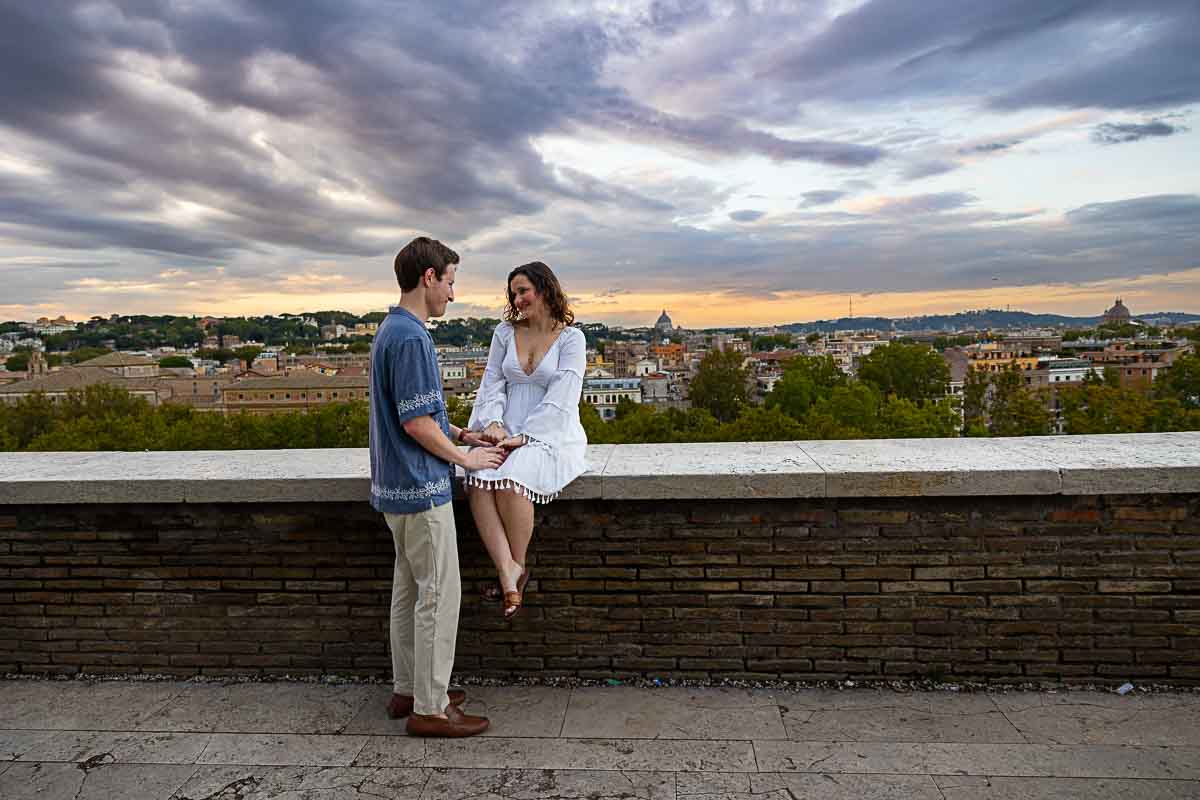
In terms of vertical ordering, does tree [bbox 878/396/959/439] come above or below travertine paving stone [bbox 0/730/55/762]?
below

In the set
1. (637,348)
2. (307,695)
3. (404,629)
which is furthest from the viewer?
(637,348)

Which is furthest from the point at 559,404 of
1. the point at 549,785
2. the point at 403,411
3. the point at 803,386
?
the point at 803,386

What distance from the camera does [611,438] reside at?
165 ft

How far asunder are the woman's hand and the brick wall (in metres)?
0.42

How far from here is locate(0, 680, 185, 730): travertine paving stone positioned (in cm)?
372

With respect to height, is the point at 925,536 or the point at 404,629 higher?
the point at 925,536

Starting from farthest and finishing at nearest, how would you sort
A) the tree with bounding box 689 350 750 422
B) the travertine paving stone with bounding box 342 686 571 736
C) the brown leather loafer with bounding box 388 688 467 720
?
the tree with bounding box 689 350 750 422 < the brown leather loafer with bounding box 388 688 467 720 < the travertine paving stone with bounding box 342 686 571 736

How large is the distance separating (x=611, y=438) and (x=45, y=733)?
46880 millimetres

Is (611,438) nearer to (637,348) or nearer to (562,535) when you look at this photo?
(562,535)

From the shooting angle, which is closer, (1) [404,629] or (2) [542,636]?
(1) [404,629]

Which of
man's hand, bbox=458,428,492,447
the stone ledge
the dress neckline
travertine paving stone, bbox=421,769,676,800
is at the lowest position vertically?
travertine paving stone, bbox=421,769,676,800

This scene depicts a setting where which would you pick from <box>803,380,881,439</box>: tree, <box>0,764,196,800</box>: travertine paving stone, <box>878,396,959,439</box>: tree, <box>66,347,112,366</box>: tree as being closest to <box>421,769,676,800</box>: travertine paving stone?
<box>0,764,196,800</box>: travertine paving stone

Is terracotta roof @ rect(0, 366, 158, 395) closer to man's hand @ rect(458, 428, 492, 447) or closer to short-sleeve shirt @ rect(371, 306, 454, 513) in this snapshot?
man's hand @ rect(458, 428, 492, 447)

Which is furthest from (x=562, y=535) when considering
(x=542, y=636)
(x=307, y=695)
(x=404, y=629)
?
(x=307, y=695)
